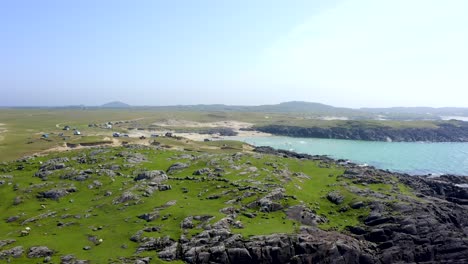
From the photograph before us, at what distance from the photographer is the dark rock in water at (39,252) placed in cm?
4469

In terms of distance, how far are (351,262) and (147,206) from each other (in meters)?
32.8

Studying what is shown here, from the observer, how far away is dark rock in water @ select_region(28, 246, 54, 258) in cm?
4469

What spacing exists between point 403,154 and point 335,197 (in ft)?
345

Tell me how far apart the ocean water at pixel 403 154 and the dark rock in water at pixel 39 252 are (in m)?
105

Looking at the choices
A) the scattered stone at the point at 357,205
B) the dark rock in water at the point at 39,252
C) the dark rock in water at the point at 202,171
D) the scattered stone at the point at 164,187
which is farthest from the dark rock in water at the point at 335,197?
the dark rock in water at the point at 39,252

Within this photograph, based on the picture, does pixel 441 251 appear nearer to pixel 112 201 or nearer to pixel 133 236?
pixel 133 236

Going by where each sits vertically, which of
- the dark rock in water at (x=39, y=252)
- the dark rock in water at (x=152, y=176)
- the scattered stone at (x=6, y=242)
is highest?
the dark rock in water at (x=152, y=176)

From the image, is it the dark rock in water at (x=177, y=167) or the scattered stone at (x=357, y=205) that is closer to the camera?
the scattered stone at (x=357, y=205)

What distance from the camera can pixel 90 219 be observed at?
5591 cm

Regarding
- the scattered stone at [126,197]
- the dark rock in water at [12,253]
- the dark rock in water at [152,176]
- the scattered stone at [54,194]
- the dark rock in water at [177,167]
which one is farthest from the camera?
the dark rock in water at [177,167]

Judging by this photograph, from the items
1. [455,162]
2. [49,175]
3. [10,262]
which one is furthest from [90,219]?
[455,162]

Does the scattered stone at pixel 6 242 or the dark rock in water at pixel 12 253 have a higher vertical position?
the scattered stone at pixel 6 242

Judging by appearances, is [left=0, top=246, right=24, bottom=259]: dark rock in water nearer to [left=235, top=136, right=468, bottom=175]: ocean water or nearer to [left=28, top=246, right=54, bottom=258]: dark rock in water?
[left=28, top=246, right=54, bottom=258]: dark rock in water

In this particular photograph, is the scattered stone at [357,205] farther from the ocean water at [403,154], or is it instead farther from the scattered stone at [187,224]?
the ocean water at [403,154]
